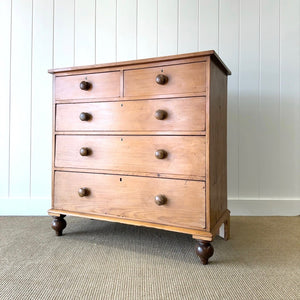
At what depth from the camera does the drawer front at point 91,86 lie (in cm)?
124

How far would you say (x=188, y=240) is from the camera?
1.35 meters

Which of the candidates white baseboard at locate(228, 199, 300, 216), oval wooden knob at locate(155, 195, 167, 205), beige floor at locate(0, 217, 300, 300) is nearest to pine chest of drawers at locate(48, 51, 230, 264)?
oval wooden knob at locate(155, 195, 167, 205)

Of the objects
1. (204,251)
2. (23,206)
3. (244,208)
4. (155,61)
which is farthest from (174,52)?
(23,206)

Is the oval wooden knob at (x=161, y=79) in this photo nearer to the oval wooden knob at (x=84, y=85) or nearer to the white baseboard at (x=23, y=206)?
the oval wooden knob at (x=84, y=85)

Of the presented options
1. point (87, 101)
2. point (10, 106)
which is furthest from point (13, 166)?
point (87, 101)

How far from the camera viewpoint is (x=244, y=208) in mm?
1752

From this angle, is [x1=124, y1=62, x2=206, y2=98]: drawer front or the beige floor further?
[x1=124, y1=62, x2=206, y2=98]: drawer front

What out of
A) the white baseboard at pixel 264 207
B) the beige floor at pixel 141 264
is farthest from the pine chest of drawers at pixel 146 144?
the white baseboard at pixel 264 207

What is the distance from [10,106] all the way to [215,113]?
5.03 ft

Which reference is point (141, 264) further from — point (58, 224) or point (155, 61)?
point (155, 61)

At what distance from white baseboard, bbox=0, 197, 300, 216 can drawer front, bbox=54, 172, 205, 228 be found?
59 centimetres

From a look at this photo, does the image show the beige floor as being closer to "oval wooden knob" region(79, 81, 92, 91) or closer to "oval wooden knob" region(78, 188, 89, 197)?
"oval wooden knob" region(78, 188, 89, 197)

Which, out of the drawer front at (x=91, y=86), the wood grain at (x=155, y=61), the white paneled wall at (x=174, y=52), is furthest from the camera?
the white paneled wall at (x=174, y=52)

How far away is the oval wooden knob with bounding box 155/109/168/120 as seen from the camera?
3.64 ft
